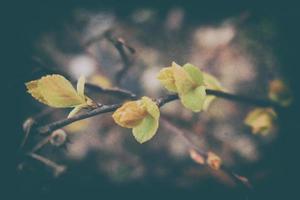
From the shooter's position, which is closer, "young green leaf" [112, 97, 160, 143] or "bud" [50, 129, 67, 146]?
"young green leaf" [112, 97, 160, 143]

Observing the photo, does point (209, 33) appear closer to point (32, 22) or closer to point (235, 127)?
point (235, 127)

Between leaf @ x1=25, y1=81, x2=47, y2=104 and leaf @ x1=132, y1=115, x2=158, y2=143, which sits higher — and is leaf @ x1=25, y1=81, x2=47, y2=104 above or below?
above

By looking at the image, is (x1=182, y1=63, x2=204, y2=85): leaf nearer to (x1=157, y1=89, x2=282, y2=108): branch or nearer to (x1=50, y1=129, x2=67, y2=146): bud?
(x1=157, y1=89, x2=282, y2=108): branch

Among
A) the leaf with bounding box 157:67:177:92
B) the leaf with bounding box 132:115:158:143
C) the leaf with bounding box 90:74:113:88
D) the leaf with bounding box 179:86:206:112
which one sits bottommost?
the leaf with bounding box 90:74:113:88

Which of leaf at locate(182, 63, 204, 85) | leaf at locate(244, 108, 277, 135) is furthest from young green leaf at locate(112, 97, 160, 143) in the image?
leaf at locate(244, 108, 277, 135)

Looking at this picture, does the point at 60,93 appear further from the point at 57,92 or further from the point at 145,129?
the point at 145,129

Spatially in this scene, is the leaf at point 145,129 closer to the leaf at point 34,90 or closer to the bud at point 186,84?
the bud at point 186,84

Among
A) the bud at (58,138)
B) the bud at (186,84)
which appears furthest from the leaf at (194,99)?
the bud at (58,138)
